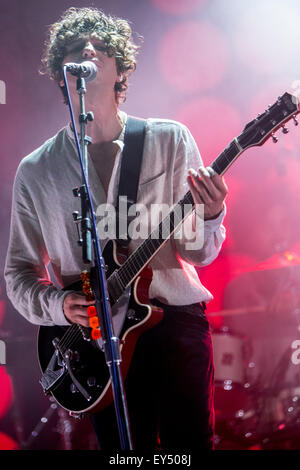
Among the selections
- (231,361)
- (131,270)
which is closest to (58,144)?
(131,270)

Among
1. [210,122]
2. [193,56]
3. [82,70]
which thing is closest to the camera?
[82,70]

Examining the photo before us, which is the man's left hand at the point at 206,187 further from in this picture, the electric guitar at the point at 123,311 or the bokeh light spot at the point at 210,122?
the bokeh light spot at the point at 210,122

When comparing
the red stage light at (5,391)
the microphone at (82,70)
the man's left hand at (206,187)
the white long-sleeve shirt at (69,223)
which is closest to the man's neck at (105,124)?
the white long-sleeve shirt at (69,223)

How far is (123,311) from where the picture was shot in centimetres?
198

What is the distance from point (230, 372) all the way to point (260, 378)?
13.1 inches

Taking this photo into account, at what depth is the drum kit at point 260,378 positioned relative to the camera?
4.11m

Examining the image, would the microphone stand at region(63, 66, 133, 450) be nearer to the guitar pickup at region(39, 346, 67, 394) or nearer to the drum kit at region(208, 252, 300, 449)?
the guitar pickup at region(39, 346, 67, 394)

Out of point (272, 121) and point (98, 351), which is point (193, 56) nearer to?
point (272, 121)

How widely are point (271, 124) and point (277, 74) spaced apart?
2537 mm

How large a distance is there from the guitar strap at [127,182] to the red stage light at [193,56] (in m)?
1.98

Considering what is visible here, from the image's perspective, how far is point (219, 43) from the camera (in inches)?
160

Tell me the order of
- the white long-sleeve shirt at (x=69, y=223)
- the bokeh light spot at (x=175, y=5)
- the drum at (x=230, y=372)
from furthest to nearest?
the drum at (x=230, y=372)
the bokeh light spot at (x=175, y=5)
the white long-sleeve shirt at (x=69, y=223)

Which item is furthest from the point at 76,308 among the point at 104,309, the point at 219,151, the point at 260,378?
the point at 260,378

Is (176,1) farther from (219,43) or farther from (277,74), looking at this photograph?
(277,74)
